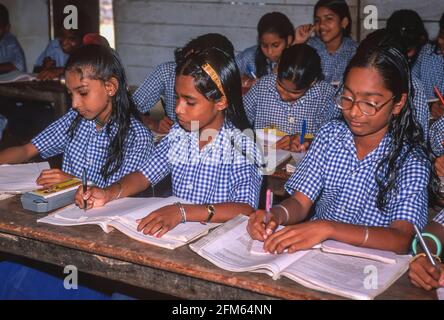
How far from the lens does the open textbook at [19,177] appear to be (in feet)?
7.91

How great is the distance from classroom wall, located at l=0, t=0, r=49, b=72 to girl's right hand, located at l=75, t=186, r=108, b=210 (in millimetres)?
5898

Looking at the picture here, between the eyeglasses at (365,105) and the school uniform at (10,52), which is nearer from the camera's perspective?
the eyeglasses at (365,105)

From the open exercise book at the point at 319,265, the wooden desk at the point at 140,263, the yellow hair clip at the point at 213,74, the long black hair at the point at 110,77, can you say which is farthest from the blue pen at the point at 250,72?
the open exercise book at the point at 319,265

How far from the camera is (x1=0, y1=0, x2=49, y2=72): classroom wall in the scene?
754 cm

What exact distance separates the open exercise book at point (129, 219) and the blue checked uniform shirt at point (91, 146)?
404mm

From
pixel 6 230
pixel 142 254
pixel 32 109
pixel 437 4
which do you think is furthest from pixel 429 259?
pixel 32 109

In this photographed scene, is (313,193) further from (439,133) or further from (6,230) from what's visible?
(439,133)

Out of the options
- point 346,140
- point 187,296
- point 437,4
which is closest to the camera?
point 187,296

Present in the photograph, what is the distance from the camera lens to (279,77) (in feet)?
12.1

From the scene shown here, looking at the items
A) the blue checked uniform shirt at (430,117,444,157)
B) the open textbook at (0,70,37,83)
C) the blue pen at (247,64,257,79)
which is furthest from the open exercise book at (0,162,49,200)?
the open textbook at (0,70,37,83)

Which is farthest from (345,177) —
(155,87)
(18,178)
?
(155,87)

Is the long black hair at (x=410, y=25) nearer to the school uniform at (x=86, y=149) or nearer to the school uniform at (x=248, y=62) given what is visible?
the school uniform at (x=248, y=62)

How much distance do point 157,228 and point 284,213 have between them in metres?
0.46

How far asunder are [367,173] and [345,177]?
0.08m
